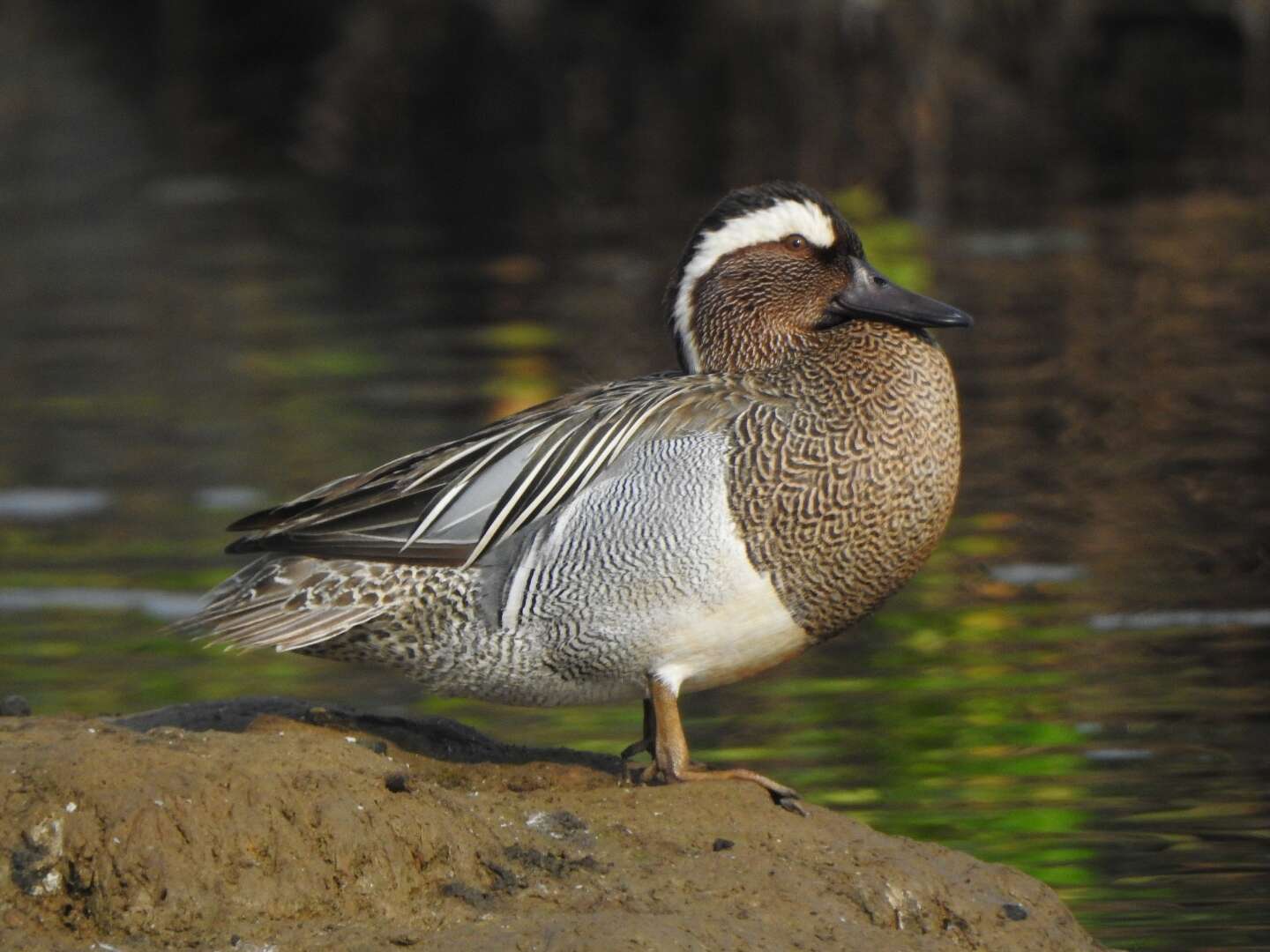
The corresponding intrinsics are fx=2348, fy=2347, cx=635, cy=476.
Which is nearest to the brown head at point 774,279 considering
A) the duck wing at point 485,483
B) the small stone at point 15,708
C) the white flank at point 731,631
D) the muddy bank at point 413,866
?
the duck wing at point 485,483

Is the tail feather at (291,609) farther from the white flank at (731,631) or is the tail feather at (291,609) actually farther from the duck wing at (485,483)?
the white flank at (731,631)

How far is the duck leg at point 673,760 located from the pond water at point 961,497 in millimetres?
735

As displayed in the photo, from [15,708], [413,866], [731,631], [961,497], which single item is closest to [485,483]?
[731,631]

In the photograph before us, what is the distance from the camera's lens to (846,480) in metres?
5.25

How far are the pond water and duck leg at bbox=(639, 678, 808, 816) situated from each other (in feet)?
2.41

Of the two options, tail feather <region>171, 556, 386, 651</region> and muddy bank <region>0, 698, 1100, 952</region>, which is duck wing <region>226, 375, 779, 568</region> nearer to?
tail feather <region>171, 556, 386, 651</region>

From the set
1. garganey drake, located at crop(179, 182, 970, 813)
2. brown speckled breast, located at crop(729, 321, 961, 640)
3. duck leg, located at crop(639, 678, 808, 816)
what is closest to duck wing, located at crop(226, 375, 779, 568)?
garganey drake, located at crop(179, 182, 970, 813)

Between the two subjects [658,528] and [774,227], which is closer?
[658,528]

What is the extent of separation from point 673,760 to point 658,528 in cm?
52

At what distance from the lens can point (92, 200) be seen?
20172mm

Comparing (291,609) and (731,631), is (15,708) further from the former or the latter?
(731,631)

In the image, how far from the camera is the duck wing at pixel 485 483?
536 centimetres

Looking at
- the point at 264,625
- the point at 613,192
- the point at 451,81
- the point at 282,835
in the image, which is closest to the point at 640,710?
the point at 264,625

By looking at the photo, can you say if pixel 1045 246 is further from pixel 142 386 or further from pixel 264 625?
pixel 264 625
